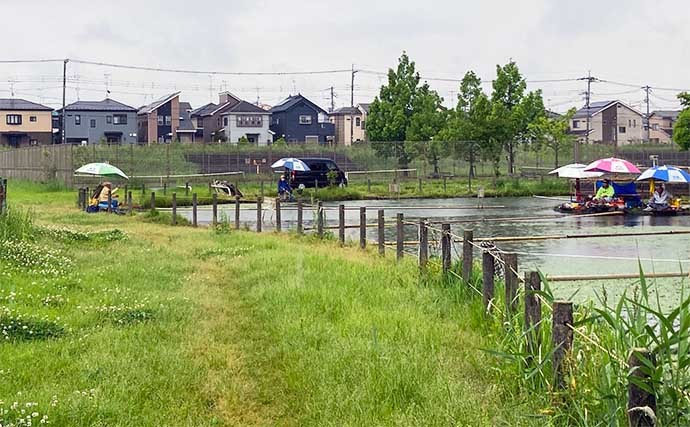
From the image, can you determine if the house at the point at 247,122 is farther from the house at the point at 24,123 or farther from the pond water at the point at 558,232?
the pond water at the point at 558,232

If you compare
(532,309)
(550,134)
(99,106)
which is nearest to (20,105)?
(99,106)

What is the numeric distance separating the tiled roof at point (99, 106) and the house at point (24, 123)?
8.09ft

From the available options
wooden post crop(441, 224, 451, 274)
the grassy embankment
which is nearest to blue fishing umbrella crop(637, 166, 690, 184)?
the grassy embankment

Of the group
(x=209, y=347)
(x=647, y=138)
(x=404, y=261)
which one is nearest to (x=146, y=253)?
(x=404, y=261)

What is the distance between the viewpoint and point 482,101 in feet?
144

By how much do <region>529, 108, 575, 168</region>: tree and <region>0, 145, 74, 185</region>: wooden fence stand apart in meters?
23.5

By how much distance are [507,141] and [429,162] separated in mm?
4200

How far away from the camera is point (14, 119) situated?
6606 cm

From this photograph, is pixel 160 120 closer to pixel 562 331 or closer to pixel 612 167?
pixel 612 167

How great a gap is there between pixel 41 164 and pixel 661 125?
64623 mm

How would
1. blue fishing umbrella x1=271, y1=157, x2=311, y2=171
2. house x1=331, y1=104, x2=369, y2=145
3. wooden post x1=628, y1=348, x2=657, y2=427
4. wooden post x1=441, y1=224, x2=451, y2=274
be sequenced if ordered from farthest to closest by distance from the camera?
house x1=331, y1=104, x2=369, y2=145 < blue fishing umbrella x1=271, y1=157, x2=311, y2=171 < wooden post x1=441, y1=224, x2=451, y2=274 < wooden post x1=628, y1=348, x2=657, y2=427

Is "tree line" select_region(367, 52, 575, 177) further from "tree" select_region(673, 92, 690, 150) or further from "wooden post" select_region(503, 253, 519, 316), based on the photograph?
"wooden post" select_region(503, 253, 519, 316)

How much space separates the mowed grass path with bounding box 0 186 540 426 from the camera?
18.1 feet

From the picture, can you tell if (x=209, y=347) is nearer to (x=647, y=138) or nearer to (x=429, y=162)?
(x=429, y=162)
